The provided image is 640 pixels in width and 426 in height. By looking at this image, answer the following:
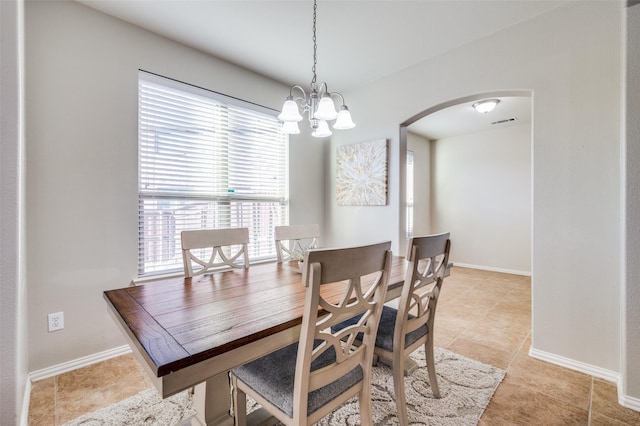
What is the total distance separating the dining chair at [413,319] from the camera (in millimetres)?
1394

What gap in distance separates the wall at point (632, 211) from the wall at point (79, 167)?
3.39 metres

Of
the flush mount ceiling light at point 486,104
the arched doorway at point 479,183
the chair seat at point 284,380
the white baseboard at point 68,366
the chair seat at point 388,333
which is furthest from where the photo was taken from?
the arched doorway at point 479,183

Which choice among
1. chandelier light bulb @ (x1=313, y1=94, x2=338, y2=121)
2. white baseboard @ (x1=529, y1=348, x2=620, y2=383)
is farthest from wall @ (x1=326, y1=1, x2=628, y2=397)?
chandelier light bulb @ (x1=313, y1=94, x2=338, y2=121)

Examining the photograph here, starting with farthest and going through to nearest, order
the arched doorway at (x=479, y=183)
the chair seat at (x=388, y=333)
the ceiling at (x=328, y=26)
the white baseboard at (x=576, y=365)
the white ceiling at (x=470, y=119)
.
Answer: the arched doorway at (x=479, y=183), the white ceiling at (x=470, y=119), the ceiling at (x=328, y=26), the white baseboard at (x=576, y=365), the chair seat at (x=388, y=333)

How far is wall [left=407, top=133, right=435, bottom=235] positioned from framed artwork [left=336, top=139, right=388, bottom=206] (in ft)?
8.28

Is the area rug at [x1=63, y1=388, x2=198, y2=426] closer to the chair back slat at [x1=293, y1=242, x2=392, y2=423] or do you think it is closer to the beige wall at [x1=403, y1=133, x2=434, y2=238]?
the chair back slat at [x1=293, y1=242, x2=392, y2=423]

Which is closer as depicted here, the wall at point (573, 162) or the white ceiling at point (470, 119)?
the wall at point (573, 162)

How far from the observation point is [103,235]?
2178 mm

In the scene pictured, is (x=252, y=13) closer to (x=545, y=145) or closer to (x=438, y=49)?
(x=438, y=49)

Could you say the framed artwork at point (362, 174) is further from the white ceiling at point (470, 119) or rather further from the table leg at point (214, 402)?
the table leg at point (214, 402)

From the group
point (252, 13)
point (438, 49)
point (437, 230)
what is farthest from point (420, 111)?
point (437, 230)

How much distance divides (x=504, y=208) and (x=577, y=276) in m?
3.43

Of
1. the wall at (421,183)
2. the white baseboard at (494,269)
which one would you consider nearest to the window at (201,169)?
the wall at (421,183)

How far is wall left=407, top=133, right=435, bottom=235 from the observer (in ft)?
18.6
